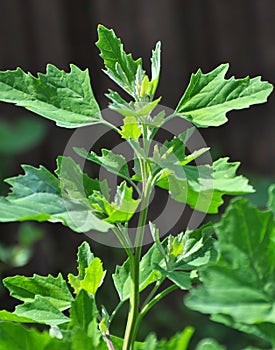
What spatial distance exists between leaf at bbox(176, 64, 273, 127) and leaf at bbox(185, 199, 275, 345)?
148 millimetres

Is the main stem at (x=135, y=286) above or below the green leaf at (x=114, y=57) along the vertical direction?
below

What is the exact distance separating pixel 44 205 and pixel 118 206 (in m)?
0.05

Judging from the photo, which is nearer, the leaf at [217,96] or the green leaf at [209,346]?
the green leaf at [209,346]

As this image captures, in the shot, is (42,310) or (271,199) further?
(42,310)

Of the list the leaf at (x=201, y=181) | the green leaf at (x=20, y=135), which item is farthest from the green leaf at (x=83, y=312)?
the green leaf at (x=20, y=135)

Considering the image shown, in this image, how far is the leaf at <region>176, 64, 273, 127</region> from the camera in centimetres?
57

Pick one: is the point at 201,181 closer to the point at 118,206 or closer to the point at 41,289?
the point at 118,206

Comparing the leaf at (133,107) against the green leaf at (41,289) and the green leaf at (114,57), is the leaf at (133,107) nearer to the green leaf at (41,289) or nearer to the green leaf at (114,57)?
the green leaf at (114,57)

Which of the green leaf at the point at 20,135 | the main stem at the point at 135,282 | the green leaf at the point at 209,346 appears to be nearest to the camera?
the green leaf at the point at 209,346

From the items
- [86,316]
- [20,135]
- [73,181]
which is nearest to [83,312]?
[86,316]

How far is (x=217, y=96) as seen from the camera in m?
0.59

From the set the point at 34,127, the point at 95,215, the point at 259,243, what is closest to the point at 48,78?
the point at 95,215

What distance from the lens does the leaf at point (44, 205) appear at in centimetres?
48

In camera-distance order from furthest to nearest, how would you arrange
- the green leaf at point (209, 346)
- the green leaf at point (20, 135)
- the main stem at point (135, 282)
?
the green leaf at point (20, 135) → the main stem at point (135, 282) → the green leaf at point (209, 346)
